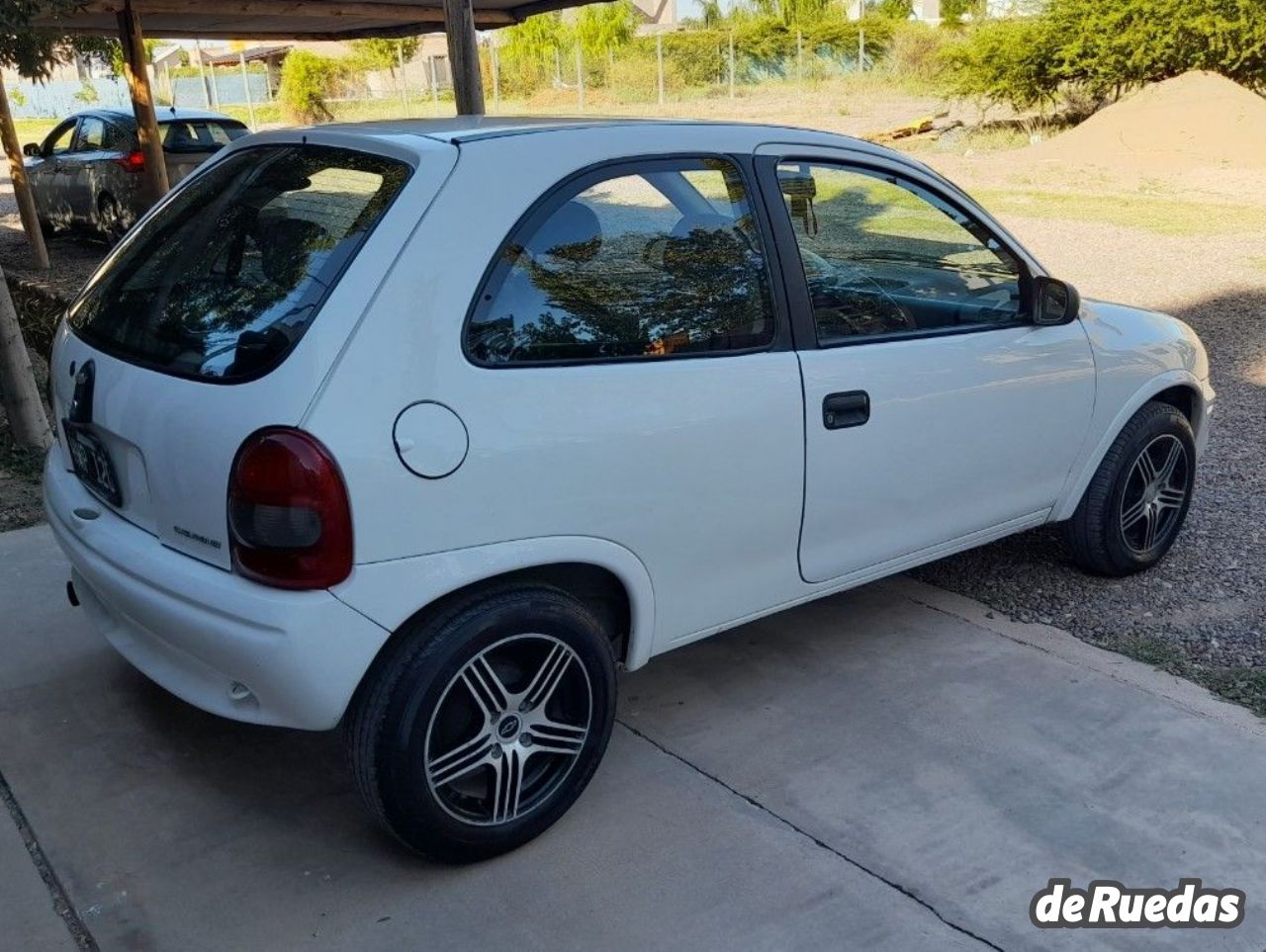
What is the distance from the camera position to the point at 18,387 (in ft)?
19.8

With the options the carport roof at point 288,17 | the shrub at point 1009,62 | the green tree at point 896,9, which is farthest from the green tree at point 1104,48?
the green tree at point 896,9

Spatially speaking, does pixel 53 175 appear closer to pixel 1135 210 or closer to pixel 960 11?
pixel 1135 210

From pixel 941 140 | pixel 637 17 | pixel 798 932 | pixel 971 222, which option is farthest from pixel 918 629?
pixel 637 17

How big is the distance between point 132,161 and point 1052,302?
40.3 ft

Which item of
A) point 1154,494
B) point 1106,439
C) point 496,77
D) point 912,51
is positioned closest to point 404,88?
point 496,77

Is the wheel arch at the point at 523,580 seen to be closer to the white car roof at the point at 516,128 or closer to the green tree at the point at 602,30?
the white car roof at the point at 516,128

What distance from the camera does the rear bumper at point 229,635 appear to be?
266 centimetres

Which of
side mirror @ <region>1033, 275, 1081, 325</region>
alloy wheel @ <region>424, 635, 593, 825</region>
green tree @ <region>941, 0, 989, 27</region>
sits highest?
green tree @ <region>941, 0, 989, 27</region>

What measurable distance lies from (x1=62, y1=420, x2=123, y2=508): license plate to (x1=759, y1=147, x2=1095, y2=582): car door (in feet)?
6.12

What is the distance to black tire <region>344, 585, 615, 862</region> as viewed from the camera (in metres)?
2.79

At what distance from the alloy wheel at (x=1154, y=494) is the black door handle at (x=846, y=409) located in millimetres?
1556

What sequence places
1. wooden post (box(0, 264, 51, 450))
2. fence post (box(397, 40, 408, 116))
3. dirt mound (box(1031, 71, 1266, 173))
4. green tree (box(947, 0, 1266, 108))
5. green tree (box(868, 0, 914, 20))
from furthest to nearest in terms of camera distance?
green tree (box(868, 0, 914, 20)) → fence post (box(397, 40, 408, 116)) → green tree (box(947, 0, 1266, 108)) → dirt mound (box(1031, 71, 1266, 173)) → wooden post (box(0, 264, 51, 450))

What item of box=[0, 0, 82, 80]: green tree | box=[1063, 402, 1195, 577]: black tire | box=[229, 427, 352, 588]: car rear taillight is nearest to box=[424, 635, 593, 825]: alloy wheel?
box=[229, 427, 352, 588]: car rear taillight

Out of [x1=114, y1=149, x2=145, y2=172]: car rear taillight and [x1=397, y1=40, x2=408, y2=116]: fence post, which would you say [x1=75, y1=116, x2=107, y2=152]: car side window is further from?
[x1=397, y1=40, x2=408, y2=116]: fence post
